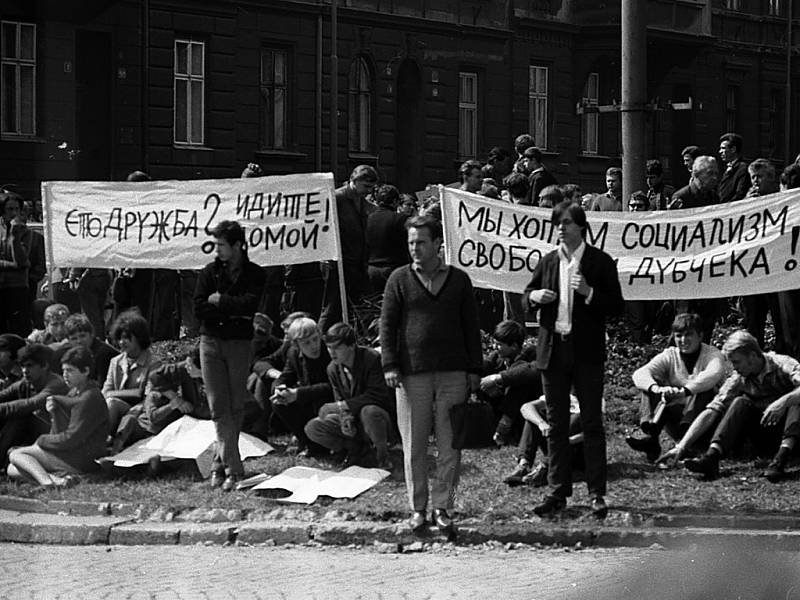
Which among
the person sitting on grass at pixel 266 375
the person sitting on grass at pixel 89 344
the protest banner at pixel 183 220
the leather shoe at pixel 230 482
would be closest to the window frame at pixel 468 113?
the protest banner at pixel 183 220

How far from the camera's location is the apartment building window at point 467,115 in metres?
39.1

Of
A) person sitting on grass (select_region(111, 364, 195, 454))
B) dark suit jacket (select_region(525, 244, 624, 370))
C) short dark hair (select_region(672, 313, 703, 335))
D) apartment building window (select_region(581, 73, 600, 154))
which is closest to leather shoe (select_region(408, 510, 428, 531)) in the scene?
dark suit jacket (select_region(525, 244, 624, 370))

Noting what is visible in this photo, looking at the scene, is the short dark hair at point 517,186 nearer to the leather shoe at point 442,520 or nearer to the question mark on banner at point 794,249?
the question mark on banner at point 794,249

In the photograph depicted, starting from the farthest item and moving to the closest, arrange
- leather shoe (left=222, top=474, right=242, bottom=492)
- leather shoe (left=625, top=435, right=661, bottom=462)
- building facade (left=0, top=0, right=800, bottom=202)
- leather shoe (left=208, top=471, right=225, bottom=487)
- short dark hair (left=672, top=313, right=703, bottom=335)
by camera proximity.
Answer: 1. building facade (left=0, top=0, right=800, bottom=202)
2. leather shoe (left=625, top=435, right=661, bottom=462)
3. short dark hair (left=672, top=313, right=703, bottom=335)
4. leather shoe (left=208, top=471, right=225, bottom=487)
5. leather shoe (left=222, top=474, right=242, bottom=492)

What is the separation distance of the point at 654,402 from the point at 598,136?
1256 inches

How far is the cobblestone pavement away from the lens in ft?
26.7

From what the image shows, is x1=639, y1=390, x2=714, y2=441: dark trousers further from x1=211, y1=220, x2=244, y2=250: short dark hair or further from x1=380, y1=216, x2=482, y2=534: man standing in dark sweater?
x1=211, y1=220, x2=244, y2=250: short dark hair

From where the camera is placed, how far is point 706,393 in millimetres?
11680

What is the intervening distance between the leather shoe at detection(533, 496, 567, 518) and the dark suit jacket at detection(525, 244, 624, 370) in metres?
0.82

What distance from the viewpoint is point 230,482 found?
11422 mm

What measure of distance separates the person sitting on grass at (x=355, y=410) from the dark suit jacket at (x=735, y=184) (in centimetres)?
455

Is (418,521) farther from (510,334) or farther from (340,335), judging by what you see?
(510,334)

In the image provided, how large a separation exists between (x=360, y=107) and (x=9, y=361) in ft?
79.0

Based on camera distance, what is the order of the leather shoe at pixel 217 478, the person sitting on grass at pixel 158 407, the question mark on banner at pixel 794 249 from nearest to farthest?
the leather shoe at pixel 217 478 < the person sitting on grass at pixel 158 407 < the question mark on banner at pixel 794 249
